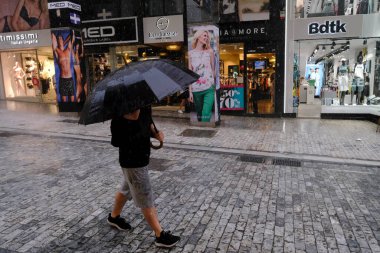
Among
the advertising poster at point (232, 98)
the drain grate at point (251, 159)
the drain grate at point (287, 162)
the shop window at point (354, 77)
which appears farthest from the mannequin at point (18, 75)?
the drain grate at point (287, 162)

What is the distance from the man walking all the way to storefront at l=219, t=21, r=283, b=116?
10074mm

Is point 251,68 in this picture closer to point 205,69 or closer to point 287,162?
point 205,69

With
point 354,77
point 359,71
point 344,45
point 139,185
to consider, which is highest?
point 344,45

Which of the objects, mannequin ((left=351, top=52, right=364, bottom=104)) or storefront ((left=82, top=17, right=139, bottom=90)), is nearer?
mannequin ((left=351, top=52, right=364, bottom=104))

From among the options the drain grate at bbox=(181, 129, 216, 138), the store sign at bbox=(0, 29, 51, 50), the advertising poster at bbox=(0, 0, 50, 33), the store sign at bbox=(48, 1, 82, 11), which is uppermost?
the advertising poster at bbox=(0, 0, 50, 33)

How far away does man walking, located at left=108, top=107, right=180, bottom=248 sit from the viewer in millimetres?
3402

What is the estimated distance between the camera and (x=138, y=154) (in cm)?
344

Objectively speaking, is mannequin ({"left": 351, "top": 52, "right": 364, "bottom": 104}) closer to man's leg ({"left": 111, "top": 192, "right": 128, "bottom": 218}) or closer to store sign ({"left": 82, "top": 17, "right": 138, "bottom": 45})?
store sign ({"left": 82, "top": 17, "right": 138, "bottom": 45})

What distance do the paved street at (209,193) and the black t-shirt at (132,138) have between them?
97cm

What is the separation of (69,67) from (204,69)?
18.7 feet

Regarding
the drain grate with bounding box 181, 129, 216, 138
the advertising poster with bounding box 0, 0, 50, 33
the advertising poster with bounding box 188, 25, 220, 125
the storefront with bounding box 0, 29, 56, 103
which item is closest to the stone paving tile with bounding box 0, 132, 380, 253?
the drain grate with bounding box 181, 129, 216, 138

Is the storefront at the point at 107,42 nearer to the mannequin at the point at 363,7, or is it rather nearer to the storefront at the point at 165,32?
the storefront at the point at 165,32

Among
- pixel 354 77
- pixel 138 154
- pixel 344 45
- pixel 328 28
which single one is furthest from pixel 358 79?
pixel 138 154

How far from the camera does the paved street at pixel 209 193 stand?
3.79 metres
